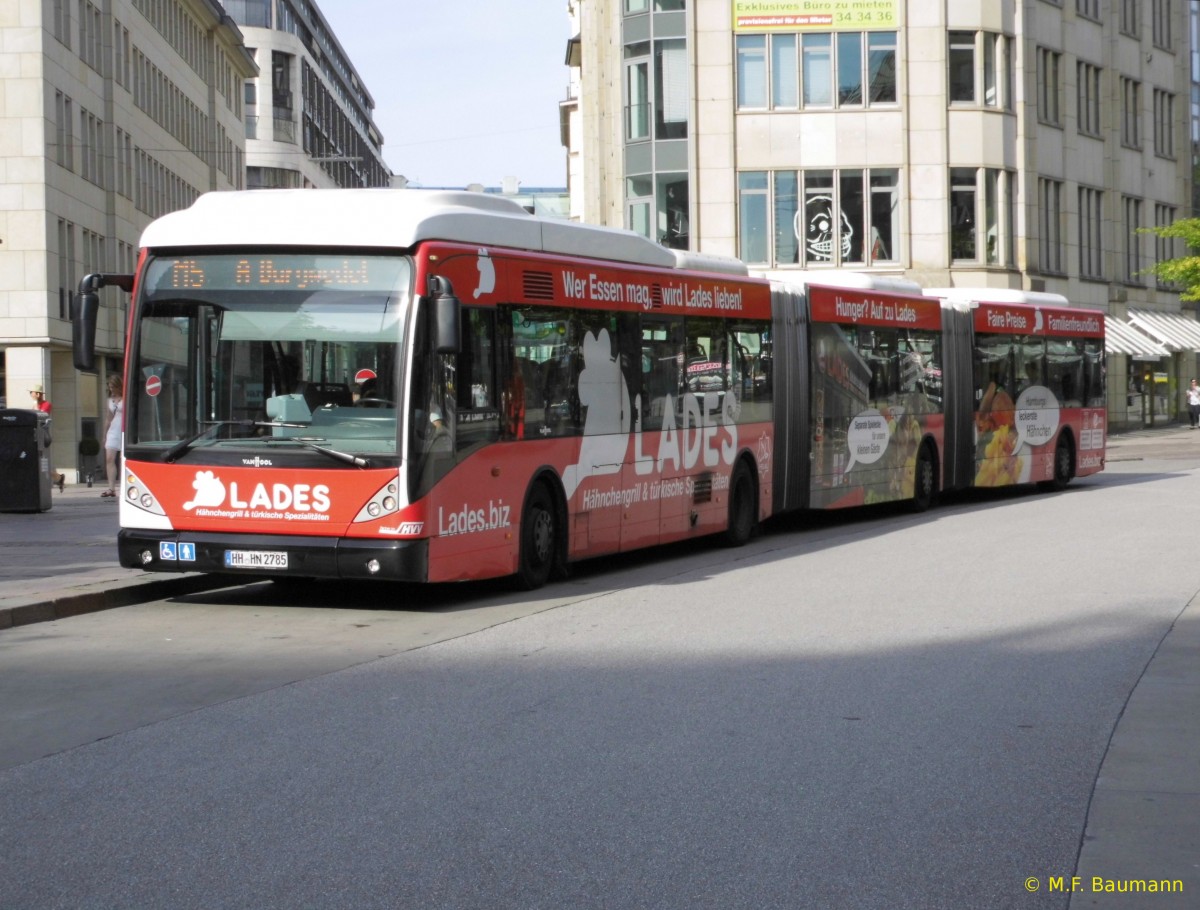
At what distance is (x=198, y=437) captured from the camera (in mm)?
13320

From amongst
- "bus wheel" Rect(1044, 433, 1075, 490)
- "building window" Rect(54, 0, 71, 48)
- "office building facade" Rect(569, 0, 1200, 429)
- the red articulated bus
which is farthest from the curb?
"building window" Rect(54, 0, 71, 48)

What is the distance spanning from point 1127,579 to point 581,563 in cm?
554

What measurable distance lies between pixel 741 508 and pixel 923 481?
641 centimetres

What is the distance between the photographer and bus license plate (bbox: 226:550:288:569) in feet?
42.9

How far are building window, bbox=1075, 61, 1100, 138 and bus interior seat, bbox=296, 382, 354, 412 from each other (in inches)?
1882

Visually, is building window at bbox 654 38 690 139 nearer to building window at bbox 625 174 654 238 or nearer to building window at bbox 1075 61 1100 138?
building window at bbox 625 174 654 238

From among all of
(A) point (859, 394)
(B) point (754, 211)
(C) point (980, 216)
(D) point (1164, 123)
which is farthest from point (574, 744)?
(D) point (1164, 123)

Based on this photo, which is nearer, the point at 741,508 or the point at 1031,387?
the point at 741,508

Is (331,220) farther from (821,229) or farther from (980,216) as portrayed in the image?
(980,216)

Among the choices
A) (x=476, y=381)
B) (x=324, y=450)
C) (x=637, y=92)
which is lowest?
(x=324, y=450)

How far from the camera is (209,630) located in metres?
12.3

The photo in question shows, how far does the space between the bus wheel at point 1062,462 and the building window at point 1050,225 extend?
24366 millimetres

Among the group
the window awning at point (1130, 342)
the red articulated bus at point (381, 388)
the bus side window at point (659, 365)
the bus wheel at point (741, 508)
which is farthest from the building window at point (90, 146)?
the red articulated bus at point (381, 388)

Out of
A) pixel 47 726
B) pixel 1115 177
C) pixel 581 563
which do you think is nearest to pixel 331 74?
pixel 1115 177
